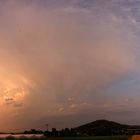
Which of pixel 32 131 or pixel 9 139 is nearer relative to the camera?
pixel 9 139

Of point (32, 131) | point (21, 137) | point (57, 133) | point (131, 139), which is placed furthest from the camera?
point (32, 131)

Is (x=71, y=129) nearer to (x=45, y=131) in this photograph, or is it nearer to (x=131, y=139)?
(x=45, y=131)

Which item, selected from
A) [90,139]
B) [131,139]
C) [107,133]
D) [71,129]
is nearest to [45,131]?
[71,129]

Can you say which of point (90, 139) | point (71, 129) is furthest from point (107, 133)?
point (90, 139)

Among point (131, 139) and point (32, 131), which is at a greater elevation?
point (32, 131)

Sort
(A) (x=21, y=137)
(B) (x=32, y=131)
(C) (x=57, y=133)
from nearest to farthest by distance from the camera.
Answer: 1. (A) (x=21, y=137)
2. (C) (x=57, y=133)
3. (B) (x=32, y=131)

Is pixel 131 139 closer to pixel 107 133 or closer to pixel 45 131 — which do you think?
pixel 107 133

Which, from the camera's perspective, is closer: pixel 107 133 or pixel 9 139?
pixel 9 139

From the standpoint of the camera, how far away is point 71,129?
558ft

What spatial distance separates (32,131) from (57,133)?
86.2 ft

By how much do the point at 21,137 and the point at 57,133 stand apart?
22391 mm

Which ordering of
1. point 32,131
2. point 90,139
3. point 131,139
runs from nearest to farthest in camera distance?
point 131,139 → point 90,139 → point 32,131

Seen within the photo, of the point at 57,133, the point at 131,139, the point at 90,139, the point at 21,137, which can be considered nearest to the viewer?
the point at 131,139

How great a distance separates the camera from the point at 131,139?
109 m
